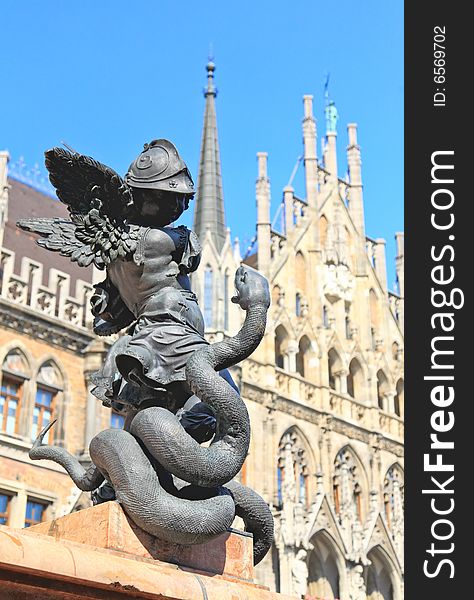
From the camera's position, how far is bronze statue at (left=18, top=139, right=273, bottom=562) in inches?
144

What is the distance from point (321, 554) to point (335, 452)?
2573 millimetres

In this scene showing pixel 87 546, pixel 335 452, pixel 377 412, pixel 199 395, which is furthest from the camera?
pixel 377 412

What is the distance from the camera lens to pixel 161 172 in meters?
4.28

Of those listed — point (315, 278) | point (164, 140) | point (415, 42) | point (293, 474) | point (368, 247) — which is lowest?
point (164, 140)

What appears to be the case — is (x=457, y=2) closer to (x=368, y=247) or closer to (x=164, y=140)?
(x=164, y=140)

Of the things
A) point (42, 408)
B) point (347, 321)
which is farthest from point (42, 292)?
point (347, 321)

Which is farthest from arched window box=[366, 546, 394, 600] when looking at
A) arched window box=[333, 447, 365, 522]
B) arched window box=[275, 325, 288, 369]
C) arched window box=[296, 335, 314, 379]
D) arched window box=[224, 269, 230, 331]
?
arched window box=[224, 269, 230, 331]

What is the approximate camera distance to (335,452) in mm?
23281

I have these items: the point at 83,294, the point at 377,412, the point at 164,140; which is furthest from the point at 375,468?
the point at 164,140

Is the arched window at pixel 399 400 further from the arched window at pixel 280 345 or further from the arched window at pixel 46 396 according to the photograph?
the arched window at pixel 46 396

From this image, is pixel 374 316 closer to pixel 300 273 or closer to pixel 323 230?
pixel 323 230

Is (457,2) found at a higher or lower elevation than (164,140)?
higher

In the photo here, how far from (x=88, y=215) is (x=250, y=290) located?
0.88m

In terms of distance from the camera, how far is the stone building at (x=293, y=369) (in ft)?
61.9
